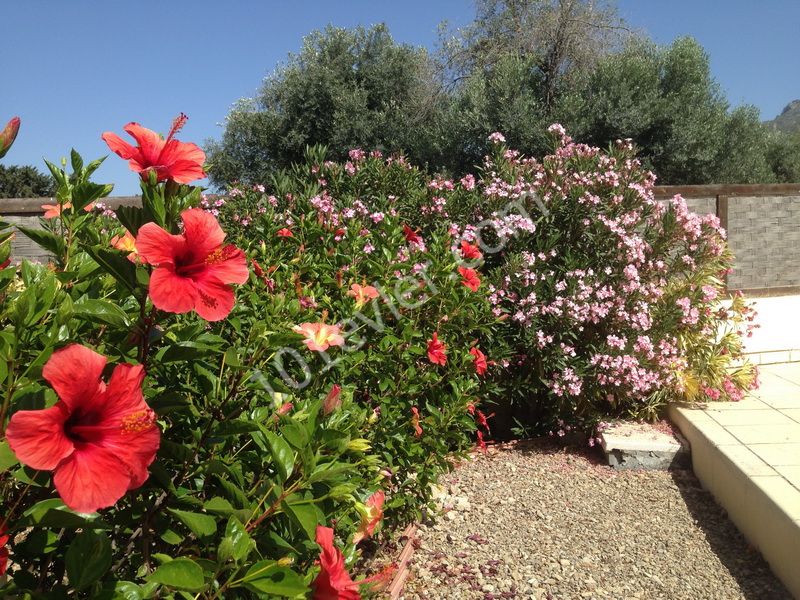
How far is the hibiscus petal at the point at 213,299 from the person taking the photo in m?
0.88

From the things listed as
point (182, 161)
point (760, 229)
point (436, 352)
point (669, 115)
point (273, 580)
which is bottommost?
point (760, 229)

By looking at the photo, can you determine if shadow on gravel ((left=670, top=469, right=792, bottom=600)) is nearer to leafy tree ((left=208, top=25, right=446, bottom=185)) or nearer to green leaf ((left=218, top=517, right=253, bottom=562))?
green leaf ((left=218, top=517, right=253, bottom=562))

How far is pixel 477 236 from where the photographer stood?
4328mm

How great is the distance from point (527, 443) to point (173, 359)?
3.47 m

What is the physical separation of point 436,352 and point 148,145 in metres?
1.61

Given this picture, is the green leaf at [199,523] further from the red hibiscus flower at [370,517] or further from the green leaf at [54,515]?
the red hibiscus flower at [370,517]

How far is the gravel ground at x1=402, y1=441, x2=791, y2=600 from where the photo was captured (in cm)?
259

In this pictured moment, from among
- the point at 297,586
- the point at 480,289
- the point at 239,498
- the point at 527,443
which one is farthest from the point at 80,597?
the point at 527,443

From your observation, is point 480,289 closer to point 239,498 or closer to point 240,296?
point 240,296

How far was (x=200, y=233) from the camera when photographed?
2.96 feet

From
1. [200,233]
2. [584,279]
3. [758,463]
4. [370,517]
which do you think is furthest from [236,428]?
[584,279]

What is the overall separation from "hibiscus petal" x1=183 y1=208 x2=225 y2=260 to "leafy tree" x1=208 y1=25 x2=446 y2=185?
33.4 ft

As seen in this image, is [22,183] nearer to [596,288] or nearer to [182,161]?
[596,288]

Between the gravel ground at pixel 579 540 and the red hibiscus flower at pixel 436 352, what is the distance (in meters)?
0.81
